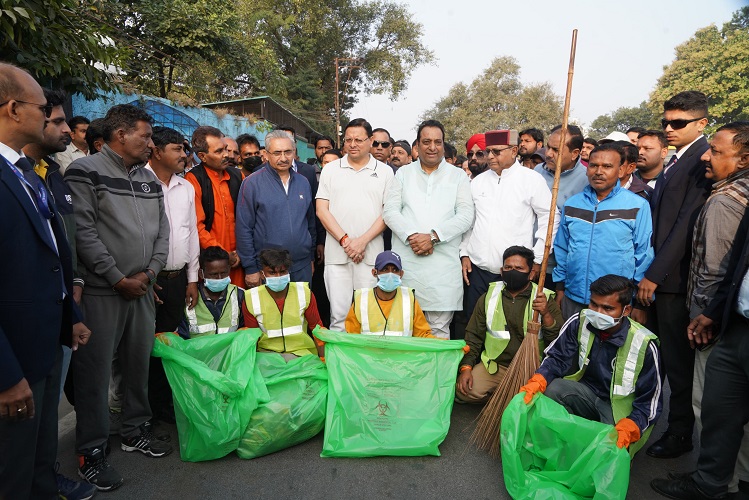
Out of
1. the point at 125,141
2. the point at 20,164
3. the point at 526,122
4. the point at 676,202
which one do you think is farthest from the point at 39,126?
the point at 526,122

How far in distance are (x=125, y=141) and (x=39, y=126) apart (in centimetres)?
84

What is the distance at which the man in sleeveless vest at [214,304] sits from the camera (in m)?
3.63

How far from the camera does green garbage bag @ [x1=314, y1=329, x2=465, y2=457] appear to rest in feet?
9.72

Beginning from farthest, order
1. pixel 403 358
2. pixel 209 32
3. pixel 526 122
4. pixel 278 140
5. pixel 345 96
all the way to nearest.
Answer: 1. pixel 526 122
2. pixel 345 96
3. pixel 209 32
4. pixel 278 140
5. pixel 403 358

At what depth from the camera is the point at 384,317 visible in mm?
3674

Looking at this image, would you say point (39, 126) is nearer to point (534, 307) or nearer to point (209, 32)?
point (534, 307)

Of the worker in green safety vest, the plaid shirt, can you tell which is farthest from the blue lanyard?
the plaid shirt

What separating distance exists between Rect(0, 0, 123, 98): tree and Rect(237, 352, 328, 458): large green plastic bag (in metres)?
2.98

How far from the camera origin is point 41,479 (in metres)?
2.21

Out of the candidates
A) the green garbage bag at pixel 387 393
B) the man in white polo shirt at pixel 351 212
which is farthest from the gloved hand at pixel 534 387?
the man in white polo shirt at pixel 351 212

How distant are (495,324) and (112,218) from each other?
268 centimetres

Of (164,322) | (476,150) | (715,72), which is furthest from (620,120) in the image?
(164,322)

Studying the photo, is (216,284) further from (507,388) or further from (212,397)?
(507,388)

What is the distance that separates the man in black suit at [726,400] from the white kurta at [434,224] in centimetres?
180
